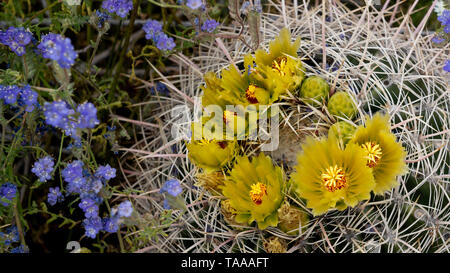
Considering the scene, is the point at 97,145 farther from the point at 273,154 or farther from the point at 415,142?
the point at 415,142

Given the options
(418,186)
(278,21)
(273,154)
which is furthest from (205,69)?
(418,186)

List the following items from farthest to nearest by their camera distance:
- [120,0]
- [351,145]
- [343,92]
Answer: [120,0]
[343,92]
[351,145]

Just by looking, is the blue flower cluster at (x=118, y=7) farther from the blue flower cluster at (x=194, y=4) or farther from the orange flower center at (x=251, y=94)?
the orange flower center at (x=251, y=94)

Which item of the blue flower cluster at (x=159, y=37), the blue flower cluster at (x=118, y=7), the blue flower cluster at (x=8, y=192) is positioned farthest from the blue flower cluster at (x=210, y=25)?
the blue flower cluster at (x=8, y=192)

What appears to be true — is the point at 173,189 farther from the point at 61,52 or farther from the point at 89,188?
the point at 61,52

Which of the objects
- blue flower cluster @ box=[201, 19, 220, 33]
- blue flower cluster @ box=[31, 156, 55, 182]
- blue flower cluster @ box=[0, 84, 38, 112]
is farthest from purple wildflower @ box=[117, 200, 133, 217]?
blue flower cluster @ box=[201, 19, 220, 33]

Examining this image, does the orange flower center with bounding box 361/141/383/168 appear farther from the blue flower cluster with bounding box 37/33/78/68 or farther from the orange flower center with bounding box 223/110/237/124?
the blue flower cluster with bounding box 37/33/78/68
